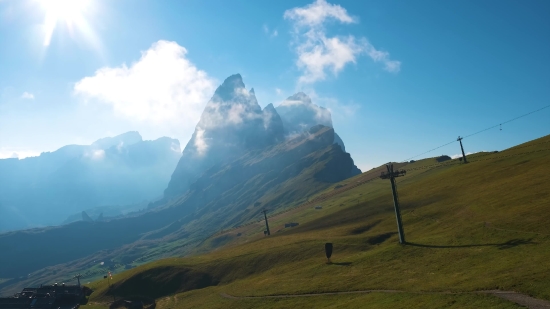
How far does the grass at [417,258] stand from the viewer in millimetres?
42438

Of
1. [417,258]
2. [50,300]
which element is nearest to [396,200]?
[417,258]

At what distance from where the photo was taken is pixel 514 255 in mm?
46906

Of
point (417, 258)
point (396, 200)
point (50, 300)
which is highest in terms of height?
point (396, 200)

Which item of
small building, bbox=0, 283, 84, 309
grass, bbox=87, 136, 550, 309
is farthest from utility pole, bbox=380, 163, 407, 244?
small building, bbox=0, 283, 84, 309

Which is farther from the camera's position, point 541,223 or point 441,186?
point 441,186

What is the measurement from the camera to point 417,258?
58.3m

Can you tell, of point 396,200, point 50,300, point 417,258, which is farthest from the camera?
point 50,300

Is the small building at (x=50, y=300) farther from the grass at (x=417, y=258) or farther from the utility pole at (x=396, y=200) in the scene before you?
the utility pole at (x=396, y=200)

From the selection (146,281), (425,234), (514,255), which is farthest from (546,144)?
(146,281)

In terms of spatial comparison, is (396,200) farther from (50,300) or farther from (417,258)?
(50,300)

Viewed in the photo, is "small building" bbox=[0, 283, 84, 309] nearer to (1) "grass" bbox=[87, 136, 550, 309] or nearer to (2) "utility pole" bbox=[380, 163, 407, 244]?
(1) "grass" bbox=[87, 136, 550, 309]

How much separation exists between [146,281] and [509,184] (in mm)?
95671

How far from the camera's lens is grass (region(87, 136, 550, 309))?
139 feet

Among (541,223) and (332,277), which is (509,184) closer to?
(541,223)
